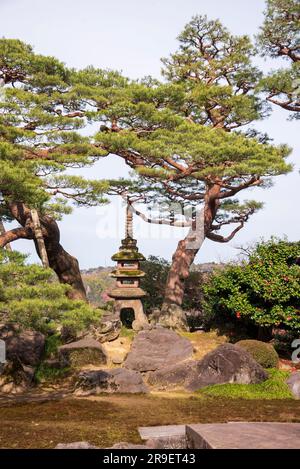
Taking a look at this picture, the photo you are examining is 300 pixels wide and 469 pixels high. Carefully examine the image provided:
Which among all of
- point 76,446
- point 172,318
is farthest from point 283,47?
point 76,446

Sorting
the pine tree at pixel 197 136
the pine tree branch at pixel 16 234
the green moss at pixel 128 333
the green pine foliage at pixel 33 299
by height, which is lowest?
the green moss at pixel 128 333

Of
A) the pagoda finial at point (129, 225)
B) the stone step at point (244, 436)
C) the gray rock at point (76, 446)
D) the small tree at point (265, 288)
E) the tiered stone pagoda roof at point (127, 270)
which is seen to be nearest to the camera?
the stone step at point (244, 436)

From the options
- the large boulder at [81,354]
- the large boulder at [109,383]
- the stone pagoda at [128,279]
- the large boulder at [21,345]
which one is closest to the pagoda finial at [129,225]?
the stone pagoda at [128,279]

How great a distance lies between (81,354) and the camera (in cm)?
1530

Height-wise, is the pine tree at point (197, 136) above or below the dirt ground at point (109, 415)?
above

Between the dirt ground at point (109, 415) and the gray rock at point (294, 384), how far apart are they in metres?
0.65

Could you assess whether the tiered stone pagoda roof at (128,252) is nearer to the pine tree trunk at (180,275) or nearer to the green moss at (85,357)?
the pine tree trunk at (180,275)

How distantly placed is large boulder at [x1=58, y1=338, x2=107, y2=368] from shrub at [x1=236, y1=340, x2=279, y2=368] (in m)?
4.63

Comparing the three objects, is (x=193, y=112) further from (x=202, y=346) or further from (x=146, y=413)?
(x=146, y=413)

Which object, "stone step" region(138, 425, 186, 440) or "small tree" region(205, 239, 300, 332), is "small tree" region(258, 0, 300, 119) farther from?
"stone step" region(138, 425, 186, 440)

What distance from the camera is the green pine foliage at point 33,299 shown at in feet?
30.0

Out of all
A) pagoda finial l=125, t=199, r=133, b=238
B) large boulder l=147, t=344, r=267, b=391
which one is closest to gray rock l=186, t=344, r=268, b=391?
large boulder l=147, t=344, r=267, b=391

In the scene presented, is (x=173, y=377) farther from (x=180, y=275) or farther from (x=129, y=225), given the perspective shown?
(x=180, y=275)

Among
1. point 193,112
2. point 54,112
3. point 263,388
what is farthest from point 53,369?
point 193,112
